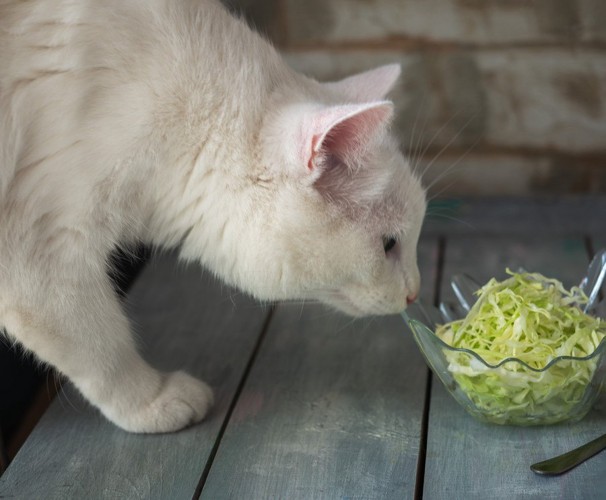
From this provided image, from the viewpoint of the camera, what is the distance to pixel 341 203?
143 centimetres

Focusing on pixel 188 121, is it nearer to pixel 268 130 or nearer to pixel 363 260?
pixel 268 130

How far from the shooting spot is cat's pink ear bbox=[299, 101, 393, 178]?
129 centimetres

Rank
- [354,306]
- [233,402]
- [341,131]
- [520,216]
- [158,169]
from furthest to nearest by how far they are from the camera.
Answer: [520,216]
[233,402]
[354,306]
[158,169]
[341,131]

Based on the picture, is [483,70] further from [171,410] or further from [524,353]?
[171,410]

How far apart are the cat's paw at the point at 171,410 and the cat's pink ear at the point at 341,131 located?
18.3 inches

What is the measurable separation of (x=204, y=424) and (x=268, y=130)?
51 centimetres

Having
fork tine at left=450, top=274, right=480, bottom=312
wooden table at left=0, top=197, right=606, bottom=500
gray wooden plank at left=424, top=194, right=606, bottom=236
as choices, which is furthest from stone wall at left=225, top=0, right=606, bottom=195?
fork tine at left=450, top=274, right=480, bottom=312

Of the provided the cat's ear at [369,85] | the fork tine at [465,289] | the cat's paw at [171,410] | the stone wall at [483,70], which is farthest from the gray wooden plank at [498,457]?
the stone wall at [483,70]

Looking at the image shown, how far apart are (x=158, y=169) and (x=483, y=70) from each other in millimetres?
1212

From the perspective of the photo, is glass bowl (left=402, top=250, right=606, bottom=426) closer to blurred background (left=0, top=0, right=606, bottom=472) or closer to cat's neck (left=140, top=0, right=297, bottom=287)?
cat's neck (left=140, top=0, right=297, bottom=287)

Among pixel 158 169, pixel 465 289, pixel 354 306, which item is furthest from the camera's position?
pixel 465 289

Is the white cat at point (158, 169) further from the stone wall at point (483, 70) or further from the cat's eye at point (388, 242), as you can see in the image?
the stone wall at point (483, 70)

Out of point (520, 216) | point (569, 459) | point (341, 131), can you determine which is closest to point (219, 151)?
point (341, 131)

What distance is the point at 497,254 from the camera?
224 centimetres
